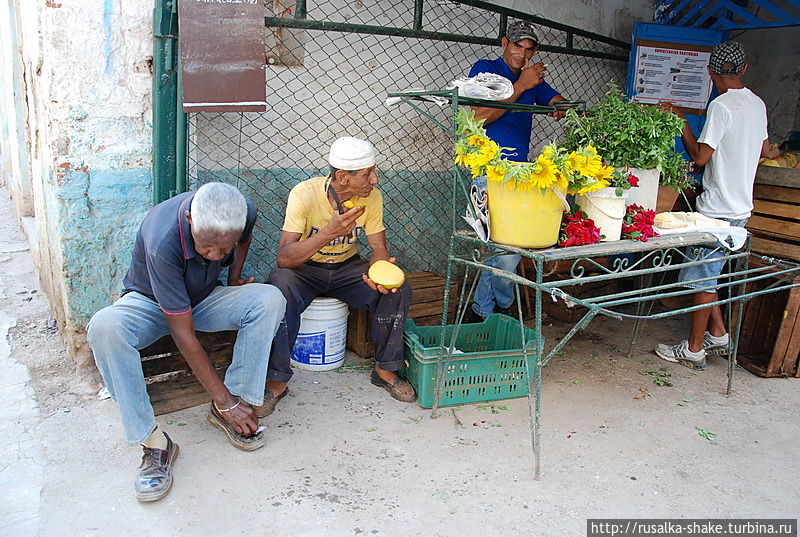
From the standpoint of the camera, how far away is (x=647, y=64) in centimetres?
516

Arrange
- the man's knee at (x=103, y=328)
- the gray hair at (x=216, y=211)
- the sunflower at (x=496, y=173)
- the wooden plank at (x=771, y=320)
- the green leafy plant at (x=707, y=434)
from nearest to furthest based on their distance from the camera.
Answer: the gray hair at (x=216, y=211)
the man's knee at (x=103, y=328)
the sunflower at (x=496, y=173)
the green leafy plant at (x=707, y=434)
the wooden plank at (x=771, y=320)

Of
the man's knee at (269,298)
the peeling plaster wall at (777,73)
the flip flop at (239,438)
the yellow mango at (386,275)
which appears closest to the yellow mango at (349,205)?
the yellow mango at (386,275)

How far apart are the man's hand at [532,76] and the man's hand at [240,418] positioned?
2451 millimetres

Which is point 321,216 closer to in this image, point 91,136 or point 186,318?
point 186,318

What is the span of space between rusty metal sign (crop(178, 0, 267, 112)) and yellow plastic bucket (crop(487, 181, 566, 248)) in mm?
1354

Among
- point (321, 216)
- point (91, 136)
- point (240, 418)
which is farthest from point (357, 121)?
point (240, 418)

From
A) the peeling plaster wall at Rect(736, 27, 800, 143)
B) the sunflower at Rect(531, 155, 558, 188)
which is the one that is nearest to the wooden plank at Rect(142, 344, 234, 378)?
the sunflower at Rect(531, 155, 558, 188)

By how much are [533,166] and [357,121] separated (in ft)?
6.47

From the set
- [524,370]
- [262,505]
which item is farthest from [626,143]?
[262,505]

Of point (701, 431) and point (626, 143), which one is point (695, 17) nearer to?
point (626, 143)

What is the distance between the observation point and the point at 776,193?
4188 mm

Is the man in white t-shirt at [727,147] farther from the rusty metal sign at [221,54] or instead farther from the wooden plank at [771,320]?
the rusty metal sign at [221,54]

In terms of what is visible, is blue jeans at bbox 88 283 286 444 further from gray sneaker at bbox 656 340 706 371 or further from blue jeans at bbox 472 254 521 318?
gray sneaker at bbox 656 340 706 371

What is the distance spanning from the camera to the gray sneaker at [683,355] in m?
4.11
